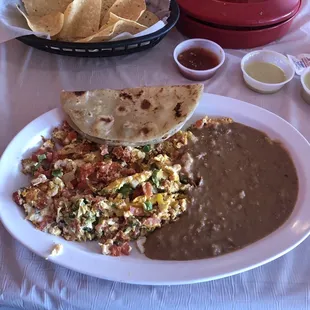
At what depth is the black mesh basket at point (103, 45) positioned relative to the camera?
1.88 metres

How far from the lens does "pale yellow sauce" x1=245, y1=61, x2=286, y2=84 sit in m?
2.01

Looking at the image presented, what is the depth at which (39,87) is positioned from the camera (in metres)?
2.01

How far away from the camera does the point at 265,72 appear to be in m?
2.04

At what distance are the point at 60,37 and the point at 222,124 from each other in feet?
2.79

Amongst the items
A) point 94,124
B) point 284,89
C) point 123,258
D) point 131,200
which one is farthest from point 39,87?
point 284,89

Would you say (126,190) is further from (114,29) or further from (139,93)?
(114,29)

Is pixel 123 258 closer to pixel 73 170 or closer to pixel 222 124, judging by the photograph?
pixel 73 170

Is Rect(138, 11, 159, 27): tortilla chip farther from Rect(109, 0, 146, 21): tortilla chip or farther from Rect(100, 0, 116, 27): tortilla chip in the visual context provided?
Rect(100, 0, 116, 27): tortilla chip

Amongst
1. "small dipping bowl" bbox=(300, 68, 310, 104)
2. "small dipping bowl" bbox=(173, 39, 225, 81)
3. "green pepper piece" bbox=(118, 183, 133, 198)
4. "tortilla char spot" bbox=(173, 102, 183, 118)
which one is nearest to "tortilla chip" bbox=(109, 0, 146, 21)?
"small dipping bowl" bbox=(173, 39, 225, 81)

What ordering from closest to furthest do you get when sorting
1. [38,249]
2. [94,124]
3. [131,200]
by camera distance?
[38,249] → [131,200] → [94,124]

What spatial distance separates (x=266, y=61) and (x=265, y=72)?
0.07m

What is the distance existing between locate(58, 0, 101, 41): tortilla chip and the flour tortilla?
1.30 feet

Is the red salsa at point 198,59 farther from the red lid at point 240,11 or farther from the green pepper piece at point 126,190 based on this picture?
the green pepper piece at point 126,190

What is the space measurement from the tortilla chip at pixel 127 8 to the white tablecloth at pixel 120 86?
21cm
